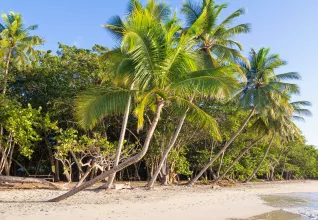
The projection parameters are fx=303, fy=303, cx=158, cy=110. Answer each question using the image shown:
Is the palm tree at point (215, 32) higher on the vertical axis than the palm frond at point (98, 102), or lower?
higher

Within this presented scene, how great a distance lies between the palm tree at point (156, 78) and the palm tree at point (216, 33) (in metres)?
7.24

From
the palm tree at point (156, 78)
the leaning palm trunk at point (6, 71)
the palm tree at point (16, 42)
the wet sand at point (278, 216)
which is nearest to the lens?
the palm tree at point (156, 78)

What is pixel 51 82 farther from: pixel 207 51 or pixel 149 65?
pixel 149 65

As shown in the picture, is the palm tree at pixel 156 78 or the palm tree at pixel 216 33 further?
the palm tree at pixel 216 33

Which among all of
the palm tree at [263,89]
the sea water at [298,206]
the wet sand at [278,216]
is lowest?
the sea water at [298,206]

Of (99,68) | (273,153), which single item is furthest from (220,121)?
(273,153)

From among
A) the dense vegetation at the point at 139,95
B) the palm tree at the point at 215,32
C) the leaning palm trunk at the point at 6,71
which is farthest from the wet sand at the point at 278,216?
the leaning palm trunk at the point at 6,71

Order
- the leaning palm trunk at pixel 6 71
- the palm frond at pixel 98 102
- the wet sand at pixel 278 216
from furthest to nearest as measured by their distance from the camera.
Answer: the leaning palm trunk at pixel 6 71 < the palm frond at pixel 98 102 < the wet sand at pixel 278 216

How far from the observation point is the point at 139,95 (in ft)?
33.7

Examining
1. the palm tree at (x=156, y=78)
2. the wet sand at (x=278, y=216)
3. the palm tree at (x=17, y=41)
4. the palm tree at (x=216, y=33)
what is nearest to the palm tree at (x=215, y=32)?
the palm tree at (x=216, y=33)

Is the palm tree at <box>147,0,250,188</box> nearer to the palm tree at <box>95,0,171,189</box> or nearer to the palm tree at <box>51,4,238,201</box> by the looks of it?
the palm tree at <box>95,0,171,189</box>

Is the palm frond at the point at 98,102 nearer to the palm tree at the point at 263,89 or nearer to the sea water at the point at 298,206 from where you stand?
the sea water at the point at 298,206

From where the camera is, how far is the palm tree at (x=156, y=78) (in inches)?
→ 375

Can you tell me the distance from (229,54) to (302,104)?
12524mm
